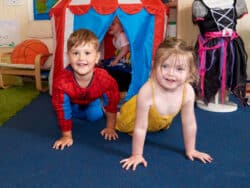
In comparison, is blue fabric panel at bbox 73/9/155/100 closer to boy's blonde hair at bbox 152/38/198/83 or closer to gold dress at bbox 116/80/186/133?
gold dress at bbox 116/80/186/133

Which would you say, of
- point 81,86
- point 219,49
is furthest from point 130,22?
point 81,86

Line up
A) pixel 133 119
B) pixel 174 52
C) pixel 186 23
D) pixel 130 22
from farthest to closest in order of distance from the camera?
1. pixel 186 23
2. pixel 130 22
3. pixel 133 119
4. pixel 174 52

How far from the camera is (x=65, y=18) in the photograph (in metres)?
2.01

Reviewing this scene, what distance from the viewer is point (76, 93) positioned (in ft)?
4.85

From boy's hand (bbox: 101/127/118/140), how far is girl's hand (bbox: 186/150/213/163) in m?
0.39

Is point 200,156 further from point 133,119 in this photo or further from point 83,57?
point 83,57

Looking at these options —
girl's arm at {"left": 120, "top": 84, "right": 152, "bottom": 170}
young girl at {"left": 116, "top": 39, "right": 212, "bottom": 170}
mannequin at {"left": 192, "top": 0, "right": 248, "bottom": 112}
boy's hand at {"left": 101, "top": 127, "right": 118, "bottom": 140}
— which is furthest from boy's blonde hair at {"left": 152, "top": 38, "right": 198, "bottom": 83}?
mannequin at {"left": 192, "top": 0, "right": 248, "bottom": 112}

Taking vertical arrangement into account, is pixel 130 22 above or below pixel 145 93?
above

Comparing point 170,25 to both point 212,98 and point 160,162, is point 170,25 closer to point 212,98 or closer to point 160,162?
point 212,98

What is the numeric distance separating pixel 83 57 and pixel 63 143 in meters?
A: 0.41

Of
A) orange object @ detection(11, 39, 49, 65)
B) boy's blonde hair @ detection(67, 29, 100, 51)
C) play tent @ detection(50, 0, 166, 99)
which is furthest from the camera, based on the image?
orange object @ detection(11, 39, 49, 65)

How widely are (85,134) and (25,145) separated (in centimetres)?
29

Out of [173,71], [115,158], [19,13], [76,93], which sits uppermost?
[19,13]

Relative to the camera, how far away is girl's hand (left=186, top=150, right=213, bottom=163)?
127cm
